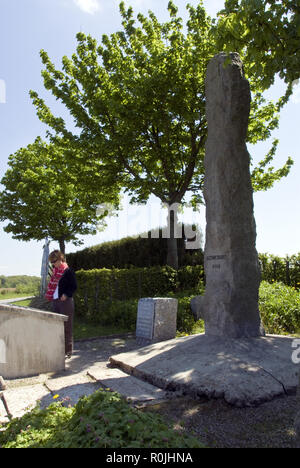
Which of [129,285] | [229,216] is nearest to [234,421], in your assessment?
[229,216]

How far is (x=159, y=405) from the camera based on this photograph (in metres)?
4.19

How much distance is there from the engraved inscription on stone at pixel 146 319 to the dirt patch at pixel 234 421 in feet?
11.9

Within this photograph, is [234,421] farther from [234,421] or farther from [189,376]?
[189,376]

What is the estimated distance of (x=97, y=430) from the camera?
2783 mm

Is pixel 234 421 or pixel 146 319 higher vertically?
pixel 146 319

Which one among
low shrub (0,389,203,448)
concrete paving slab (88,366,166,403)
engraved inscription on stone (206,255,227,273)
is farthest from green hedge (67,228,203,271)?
low shrub (0,389,203,448)

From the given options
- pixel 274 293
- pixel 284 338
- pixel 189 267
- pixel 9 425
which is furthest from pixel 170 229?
pixel 9 425

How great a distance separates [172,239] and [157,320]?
19.1 ft

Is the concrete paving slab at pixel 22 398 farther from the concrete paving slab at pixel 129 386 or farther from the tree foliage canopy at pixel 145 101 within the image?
the tree foliage canopy at pixel 145 101

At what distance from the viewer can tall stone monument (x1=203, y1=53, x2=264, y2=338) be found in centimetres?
616

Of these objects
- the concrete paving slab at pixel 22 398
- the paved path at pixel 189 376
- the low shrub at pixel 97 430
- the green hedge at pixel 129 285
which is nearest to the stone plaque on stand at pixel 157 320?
the paved path at pixel 189 376

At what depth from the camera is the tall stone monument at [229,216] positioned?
20.2ft
